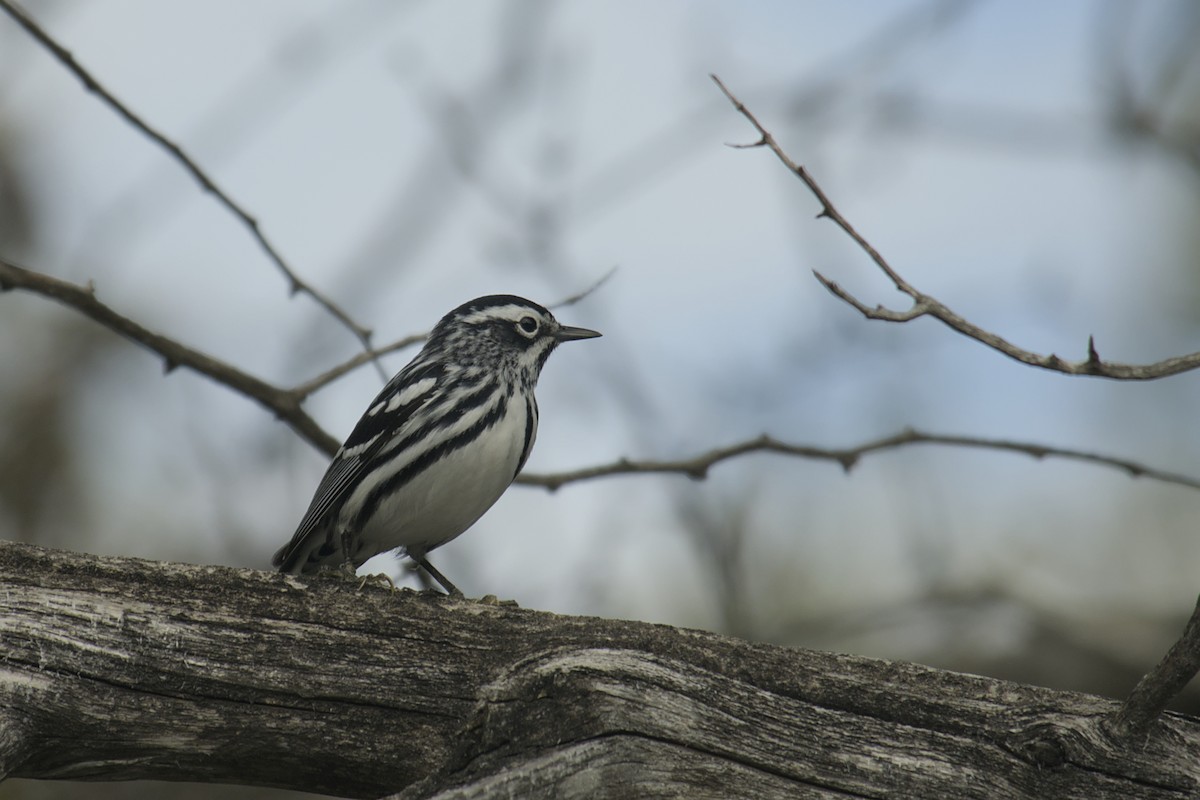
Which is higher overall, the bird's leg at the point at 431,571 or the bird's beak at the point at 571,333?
the bird's beak at the point at 571,333

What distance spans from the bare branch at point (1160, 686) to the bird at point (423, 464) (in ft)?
10.6

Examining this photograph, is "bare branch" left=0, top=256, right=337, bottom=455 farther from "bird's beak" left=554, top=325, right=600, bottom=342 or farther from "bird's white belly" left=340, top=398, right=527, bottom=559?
"bird's beak" left=554, top=325, right=600, bottom=342

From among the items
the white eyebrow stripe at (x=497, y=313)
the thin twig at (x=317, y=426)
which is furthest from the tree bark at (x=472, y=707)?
the white eyebrow stripe at (x=497, y=313)

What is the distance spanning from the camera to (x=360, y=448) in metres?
6.62

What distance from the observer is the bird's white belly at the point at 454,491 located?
6398 millimetres

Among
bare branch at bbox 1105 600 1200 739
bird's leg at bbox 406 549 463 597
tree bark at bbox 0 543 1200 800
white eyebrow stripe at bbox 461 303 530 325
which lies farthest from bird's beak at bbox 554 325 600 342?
bare branch at bbox 1105 600 1200 739

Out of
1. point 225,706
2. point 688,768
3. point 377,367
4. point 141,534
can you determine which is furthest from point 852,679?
point 141,534

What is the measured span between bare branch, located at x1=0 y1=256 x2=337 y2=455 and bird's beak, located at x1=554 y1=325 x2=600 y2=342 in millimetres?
1588

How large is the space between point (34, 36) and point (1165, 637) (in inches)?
290

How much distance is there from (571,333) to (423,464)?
5.24 ft

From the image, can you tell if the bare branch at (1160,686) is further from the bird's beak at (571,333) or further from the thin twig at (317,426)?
the bird's beak at (571,333)

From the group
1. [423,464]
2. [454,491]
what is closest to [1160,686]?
[454,491]

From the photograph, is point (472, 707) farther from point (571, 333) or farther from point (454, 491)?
point (571, 333)

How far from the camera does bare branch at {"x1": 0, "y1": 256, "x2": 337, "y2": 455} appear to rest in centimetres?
581
